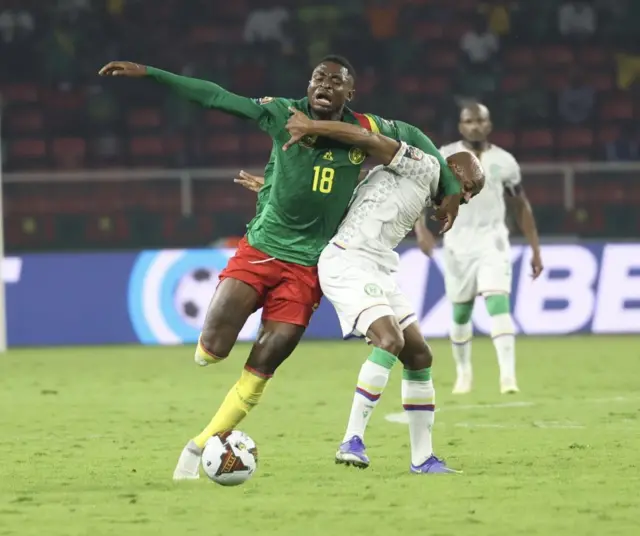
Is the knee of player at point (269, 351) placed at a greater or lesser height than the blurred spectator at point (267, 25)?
lesser

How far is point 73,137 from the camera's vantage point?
64.3ft

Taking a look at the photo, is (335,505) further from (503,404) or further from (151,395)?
(151,395)

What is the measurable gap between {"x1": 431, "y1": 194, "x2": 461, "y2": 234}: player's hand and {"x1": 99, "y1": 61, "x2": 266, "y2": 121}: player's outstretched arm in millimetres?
953

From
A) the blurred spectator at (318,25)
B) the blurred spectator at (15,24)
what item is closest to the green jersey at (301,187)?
the blurred spectator at (318,25)

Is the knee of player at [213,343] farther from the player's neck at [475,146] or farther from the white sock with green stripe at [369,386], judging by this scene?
the player's neck at [475,146]

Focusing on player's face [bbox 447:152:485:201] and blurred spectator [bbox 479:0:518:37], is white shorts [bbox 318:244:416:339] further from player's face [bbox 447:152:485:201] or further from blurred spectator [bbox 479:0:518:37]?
blurred spectator [bbox 479:0:518:37]

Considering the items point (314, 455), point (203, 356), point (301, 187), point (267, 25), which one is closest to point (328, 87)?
point (301, 187)

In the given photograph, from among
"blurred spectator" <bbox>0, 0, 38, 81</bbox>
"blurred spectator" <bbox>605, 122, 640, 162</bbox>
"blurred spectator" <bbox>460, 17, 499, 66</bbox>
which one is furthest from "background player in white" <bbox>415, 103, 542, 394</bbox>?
→ "blurred spectator" <bbox>0, 0, 38, 81</bbox>

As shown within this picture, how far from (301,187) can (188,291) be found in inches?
346

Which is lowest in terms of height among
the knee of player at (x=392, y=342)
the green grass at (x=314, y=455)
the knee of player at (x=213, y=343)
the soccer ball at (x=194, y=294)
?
the soccer ball at (x=194, y=294)

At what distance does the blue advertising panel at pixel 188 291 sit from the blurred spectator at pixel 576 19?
19.6 ft

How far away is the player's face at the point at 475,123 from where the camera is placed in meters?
10.9

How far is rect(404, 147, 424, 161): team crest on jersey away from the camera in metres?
7.01

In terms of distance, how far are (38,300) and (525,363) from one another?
17.4ft
